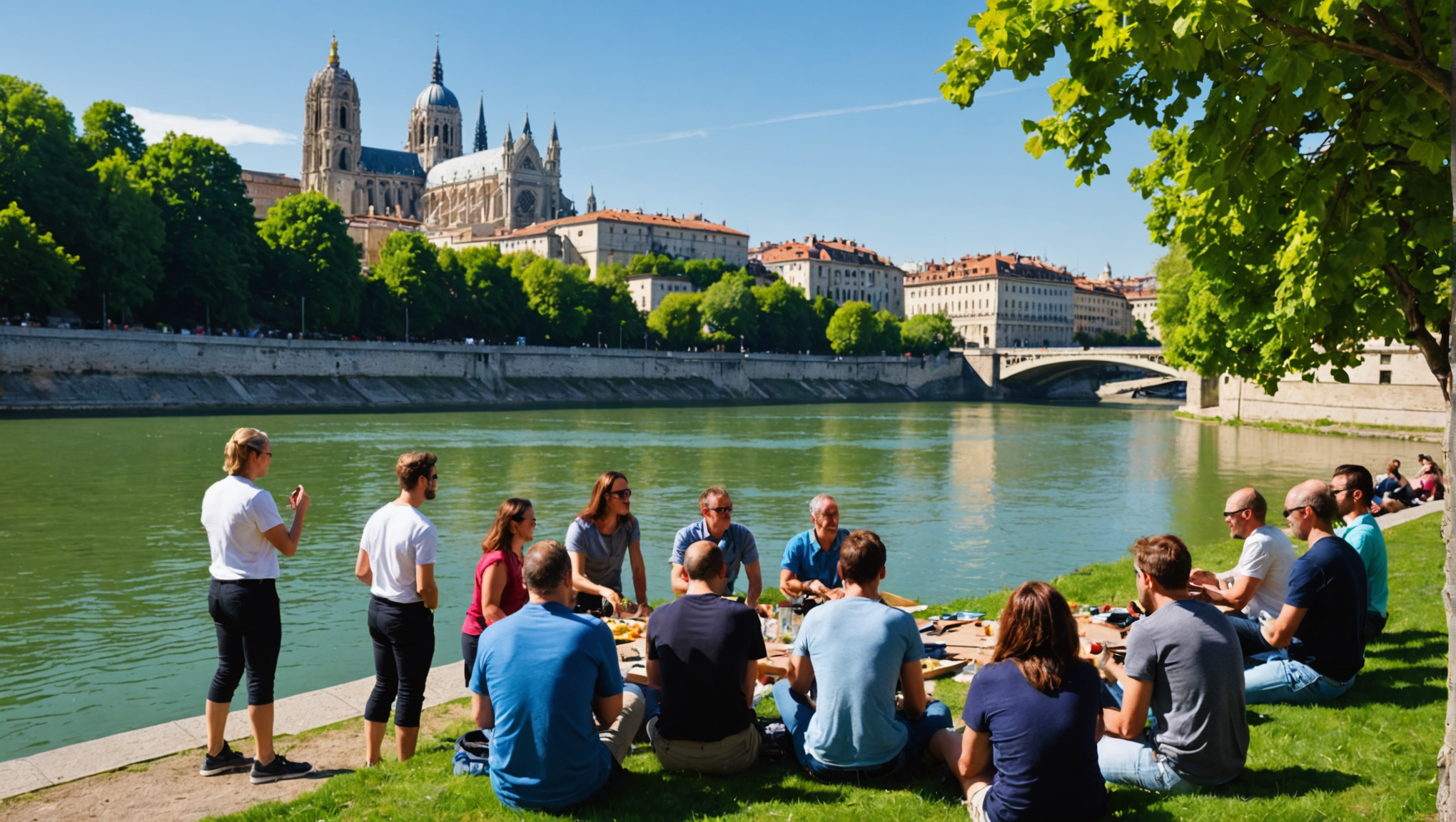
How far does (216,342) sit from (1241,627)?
51.8 meters

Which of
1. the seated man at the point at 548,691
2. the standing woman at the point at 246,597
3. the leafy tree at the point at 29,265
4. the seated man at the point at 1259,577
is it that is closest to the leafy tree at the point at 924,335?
the leafy tree at the point at 29,265

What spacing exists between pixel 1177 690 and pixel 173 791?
14.3 ft

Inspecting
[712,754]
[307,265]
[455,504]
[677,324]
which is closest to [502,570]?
[712,754]

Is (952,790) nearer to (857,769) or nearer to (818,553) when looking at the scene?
(857,769)

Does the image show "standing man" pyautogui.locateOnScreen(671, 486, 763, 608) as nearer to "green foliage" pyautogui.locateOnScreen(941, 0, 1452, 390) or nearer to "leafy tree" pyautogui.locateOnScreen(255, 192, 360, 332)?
"green foliage" pyautogui.locateOnScreen(941, 0, 1452, 390)

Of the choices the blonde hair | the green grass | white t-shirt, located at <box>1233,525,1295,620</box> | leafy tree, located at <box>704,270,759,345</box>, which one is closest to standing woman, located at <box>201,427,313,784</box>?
the blonde hair

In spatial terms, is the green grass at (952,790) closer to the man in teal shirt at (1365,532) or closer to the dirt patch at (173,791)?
the dirt patch at (173,791)

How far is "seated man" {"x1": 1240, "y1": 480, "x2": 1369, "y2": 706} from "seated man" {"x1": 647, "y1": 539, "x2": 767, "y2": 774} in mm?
2601

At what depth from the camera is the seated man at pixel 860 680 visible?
436 centimetres

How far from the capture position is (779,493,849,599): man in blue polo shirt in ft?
23.2

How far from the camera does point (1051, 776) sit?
385 centimetres

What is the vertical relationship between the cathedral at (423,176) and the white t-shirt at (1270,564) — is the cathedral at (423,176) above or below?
above

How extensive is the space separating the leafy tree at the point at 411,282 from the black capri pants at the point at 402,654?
6075cm

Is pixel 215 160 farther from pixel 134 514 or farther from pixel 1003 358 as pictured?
pixel 1003 358
